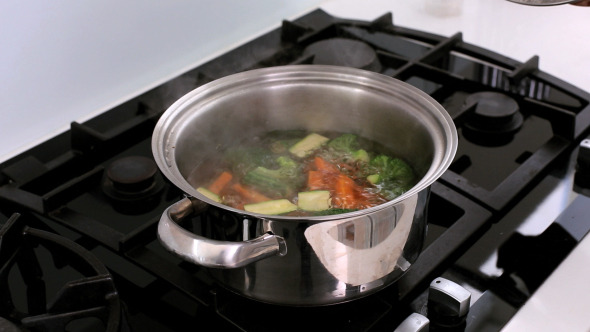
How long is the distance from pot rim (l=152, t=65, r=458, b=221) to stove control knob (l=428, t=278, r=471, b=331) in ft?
0.43

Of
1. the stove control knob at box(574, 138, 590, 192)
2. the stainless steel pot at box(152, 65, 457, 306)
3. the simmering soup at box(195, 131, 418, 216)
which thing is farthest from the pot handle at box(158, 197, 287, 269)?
the stove control knob at box(574, 138, 590, 192)

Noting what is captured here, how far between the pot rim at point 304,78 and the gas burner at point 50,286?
14cm

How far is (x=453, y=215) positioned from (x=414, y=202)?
241 millimetres

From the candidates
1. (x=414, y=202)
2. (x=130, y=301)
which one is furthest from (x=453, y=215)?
(x=130, y=301)

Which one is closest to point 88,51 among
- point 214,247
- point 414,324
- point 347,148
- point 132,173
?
point 132,173

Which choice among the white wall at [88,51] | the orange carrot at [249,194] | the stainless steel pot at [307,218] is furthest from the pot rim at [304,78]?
the white wall at [88,51]

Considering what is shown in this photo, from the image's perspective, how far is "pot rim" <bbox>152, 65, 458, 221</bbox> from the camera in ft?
2.43

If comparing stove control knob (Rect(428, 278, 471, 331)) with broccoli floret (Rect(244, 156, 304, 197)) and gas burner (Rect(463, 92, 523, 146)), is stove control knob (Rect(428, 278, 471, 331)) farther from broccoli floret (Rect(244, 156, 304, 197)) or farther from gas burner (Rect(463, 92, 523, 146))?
gas burner (Rect(463, 92, 523, 146))

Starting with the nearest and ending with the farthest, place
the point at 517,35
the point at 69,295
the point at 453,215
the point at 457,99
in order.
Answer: the point at 69,295 → the point at 453,215 → the point at 457,99 → the point at 517,35

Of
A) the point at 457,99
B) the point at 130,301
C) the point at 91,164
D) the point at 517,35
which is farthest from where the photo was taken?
the point at 517,35

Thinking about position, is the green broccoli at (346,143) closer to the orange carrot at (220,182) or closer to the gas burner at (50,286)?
the orange carrot at (220,182)

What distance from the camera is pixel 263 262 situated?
2.55 ft

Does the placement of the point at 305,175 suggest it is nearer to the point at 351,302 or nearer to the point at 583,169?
the point at 351,302

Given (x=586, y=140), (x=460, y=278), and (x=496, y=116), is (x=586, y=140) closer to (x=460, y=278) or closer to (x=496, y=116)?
(x=496, y=116)
